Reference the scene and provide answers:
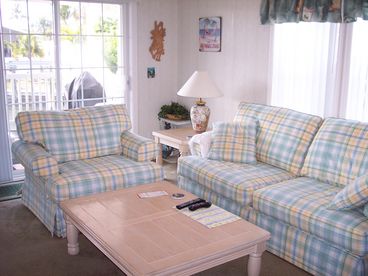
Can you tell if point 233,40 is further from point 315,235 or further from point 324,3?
point 315,235

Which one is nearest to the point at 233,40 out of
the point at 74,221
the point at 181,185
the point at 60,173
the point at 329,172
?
the point at 181,185

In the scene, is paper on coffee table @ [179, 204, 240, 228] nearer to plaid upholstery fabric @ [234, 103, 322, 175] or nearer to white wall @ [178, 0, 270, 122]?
plaid upholstery fabric @ [234, 103, 322, 175]

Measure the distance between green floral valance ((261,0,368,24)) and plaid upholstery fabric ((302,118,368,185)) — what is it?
0.82 meters

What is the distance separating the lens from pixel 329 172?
3.12 meters

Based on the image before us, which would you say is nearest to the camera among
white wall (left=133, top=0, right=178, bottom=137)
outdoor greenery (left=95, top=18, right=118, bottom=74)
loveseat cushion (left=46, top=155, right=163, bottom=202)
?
loveseat cushion (left=46, top=155, right=163, bottom=202)

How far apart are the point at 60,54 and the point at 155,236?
295 cm

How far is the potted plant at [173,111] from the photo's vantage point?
17.4 ft

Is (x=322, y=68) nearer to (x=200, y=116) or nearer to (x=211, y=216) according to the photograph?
(x=200, y=116)

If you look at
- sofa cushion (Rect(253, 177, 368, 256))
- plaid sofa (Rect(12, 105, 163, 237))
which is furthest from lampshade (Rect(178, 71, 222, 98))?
sofa cushion (Rect(253, 177, 368, 256))

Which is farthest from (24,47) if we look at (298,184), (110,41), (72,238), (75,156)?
(298,184)

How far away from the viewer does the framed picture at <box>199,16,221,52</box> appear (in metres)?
Result: 4.80

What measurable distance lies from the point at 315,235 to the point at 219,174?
0.92 metres

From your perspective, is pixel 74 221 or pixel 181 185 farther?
pixel 181 185

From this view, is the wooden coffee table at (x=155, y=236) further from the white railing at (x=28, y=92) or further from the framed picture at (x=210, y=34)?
the framed picture at (x=210, y=34)
